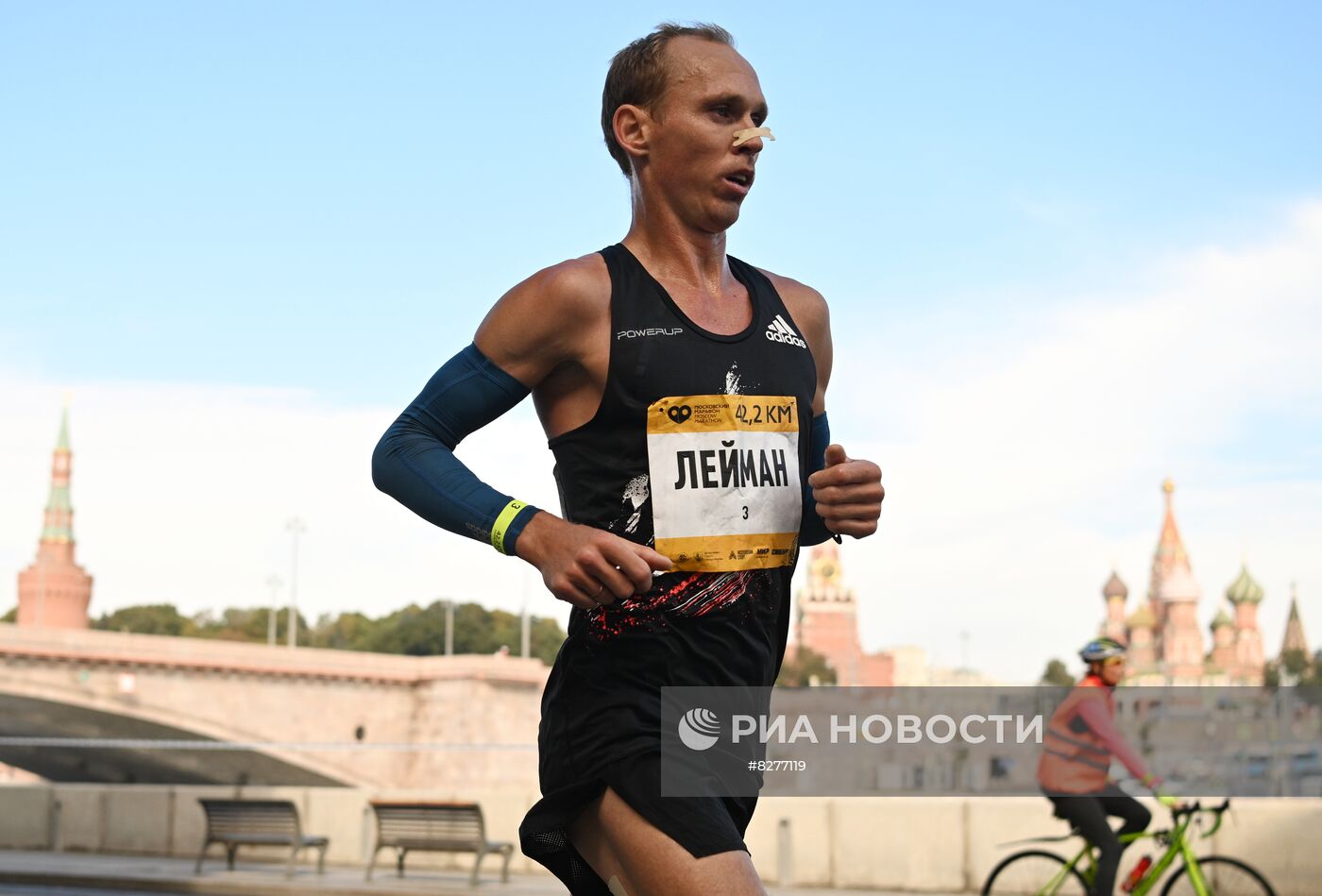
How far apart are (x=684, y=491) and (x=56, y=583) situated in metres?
120

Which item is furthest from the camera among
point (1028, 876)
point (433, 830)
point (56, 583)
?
point (56, 583)

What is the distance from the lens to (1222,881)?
9688 mm

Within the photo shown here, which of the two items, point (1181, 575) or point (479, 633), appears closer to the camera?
point (479, 633)

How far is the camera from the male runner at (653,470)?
2529mm

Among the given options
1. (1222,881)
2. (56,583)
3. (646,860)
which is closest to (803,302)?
(646,860)

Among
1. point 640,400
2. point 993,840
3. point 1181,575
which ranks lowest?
point 993,840

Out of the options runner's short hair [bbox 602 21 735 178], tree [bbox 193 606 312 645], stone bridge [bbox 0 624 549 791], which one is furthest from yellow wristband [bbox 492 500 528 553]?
tree [bbox 193 606 312 645]

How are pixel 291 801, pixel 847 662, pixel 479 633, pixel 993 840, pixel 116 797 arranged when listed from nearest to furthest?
pixel 993 840 < pixel 291 801 < pixel 116 797 < pixel 479 633 < pixel 847 662

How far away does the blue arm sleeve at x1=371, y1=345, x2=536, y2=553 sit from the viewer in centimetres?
261

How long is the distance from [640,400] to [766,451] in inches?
8.6

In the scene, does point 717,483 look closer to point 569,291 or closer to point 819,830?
point 569,291

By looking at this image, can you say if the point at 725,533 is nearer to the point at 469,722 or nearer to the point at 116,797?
the point at 116,797

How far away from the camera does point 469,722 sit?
59656 millimetres

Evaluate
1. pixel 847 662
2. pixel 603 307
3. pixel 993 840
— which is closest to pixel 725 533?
pixel 603 307
